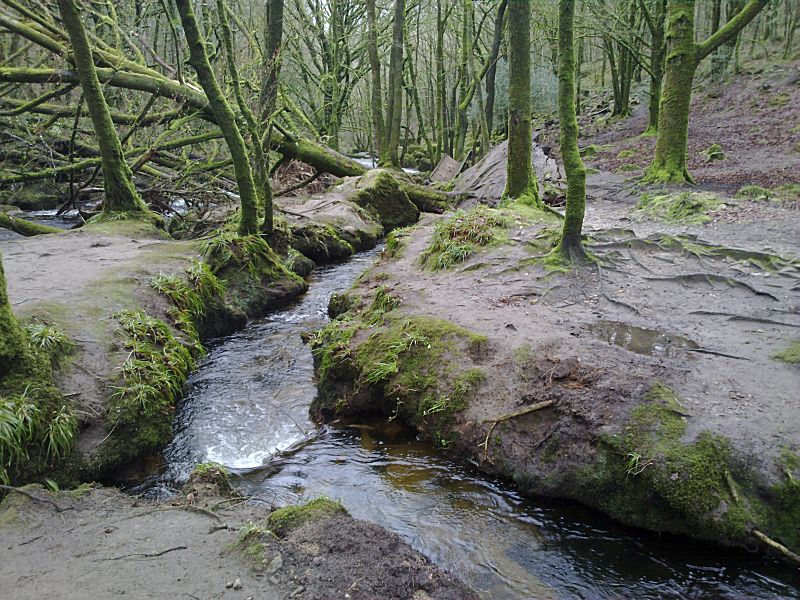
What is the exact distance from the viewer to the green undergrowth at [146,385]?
15.5 feet

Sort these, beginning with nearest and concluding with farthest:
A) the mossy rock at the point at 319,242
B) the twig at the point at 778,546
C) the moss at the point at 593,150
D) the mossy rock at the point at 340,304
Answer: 1. the twig at the point at 778,546
2. the mossy rock at the point at 340,304
3. the mossy rock at the point at 319,242
4. the moss at the point at 593,150

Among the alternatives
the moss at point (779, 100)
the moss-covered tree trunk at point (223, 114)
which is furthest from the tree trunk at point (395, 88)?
the moss at point (779, 100)

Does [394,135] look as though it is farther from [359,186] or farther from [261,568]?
[261,568]

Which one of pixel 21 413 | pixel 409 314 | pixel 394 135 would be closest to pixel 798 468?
pixel 409 314

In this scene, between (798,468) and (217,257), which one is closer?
(798,468)

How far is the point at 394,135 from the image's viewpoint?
17.8 meters

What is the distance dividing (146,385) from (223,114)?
15.2 ft

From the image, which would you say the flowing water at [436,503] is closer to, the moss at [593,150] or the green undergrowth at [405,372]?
the green undergrowth at [405,372]

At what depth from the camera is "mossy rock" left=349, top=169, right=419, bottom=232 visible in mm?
14094

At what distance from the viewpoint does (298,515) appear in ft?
11.6

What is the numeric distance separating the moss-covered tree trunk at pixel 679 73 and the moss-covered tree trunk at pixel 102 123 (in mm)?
10552

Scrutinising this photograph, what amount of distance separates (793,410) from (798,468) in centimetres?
60

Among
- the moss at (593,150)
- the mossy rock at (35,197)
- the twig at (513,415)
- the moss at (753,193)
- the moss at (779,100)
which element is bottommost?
the twig at (513,415)

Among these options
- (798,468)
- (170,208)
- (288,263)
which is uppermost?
(170,208)
